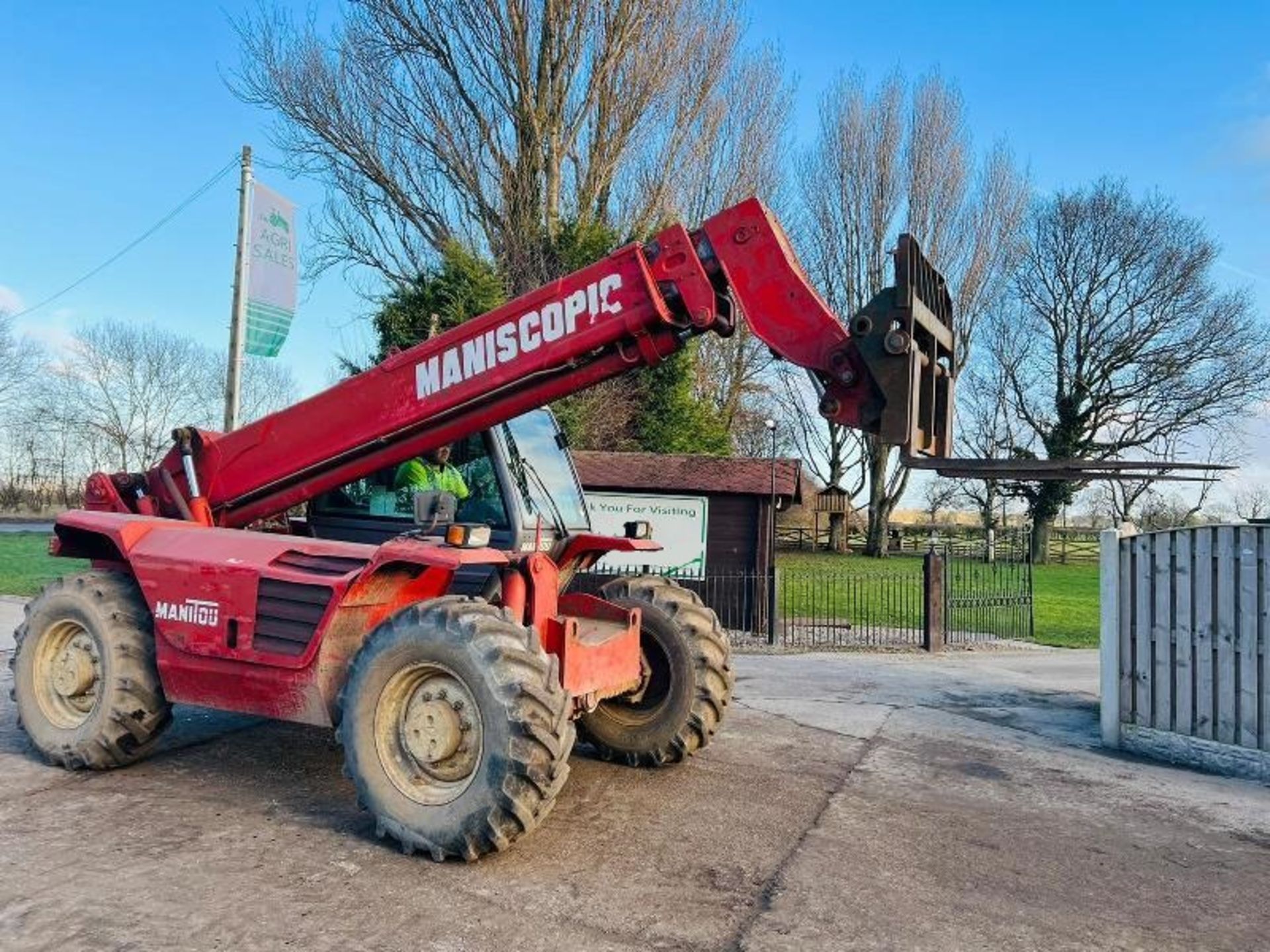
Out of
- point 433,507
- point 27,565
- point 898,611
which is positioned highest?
point 433,507

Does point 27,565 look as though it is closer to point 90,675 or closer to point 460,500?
point 90,675

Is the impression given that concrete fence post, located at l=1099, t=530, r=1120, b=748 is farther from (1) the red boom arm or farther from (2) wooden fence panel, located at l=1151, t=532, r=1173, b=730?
(1) the red boom arm

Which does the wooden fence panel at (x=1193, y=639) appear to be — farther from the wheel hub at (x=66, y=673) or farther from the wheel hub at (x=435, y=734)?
the wheel hub at (x=66, y=673)

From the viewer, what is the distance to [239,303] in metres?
12.8

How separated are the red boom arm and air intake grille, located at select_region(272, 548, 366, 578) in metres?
0.74

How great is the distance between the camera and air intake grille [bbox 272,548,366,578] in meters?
5.14

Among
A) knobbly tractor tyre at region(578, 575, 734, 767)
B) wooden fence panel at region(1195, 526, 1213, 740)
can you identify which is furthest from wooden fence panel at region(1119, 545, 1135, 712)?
knobbly tractor tyre at region(578, 575, 734, 767)

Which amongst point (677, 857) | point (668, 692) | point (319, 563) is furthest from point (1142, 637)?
point (319, 563)

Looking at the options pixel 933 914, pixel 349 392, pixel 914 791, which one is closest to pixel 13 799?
pixel 349 392

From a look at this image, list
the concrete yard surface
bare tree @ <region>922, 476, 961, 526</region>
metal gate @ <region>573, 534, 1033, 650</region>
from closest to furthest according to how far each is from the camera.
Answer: the concrete yard surface < metal gate @ <region>573, 534, 1033, 650</region> < bare tree @ <region>922, 476, 961, 526</region>

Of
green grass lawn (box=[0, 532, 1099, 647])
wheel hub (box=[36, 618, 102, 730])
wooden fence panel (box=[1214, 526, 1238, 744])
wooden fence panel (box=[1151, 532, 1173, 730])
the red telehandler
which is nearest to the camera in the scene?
the red telehandler

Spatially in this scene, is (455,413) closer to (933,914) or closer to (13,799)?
(13,799)

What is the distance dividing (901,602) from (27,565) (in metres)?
19.4

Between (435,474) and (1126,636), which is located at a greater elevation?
(435,474)
